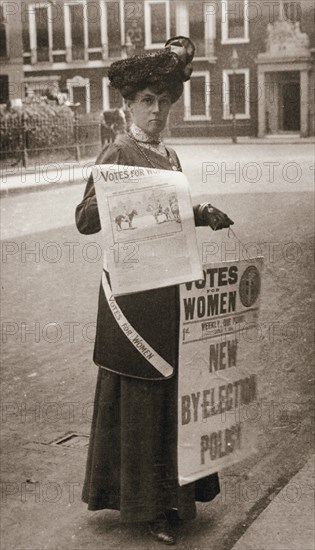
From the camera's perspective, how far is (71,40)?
31.4ft

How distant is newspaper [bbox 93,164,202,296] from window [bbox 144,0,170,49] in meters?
6.41

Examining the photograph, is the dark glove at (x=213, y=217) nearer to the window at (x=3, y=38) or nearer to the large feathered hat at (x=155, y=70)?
the large feathered hat at (x=155, y=70)

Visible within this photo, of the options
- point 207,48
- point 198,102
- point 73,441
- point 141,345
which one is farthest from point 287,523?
point 198,102

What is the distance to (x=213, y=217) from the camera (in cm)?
296

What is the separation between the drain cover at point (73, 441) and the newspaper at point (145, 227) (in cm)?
181

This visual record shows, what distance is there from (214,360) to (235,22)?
9432 mm

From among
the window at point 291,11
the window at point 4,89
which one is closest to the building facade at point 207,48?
the window at point 291,11

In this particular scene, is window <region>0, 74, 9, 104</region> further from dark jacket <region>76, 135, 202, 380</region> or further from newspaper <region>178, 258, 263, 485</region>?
newspaper <region>178, 258, 263, 485</region>

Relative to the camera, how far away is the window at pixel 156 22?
30.7 ft

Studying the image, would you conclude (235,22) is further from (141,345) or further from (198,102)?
(141,345)

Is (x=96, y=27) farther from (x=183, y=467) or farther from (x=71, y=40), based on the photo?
(x=183, y=467)

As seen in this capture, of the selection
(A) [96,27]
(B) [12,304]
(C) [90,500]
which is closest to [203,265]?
(C) [90,500]

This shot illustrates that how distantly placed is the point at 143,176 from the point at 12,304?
478cm

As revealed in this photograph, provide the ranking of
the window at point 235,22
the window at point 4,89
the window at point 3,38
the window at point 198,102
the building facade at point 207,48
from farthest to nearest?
1. the window at point 4,89
2. the window at point 3,38
3. the window at point 198,102
4. the window at point 235,22
5. the building facade at point 207,48
